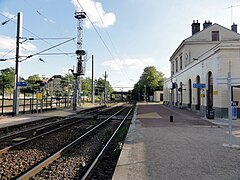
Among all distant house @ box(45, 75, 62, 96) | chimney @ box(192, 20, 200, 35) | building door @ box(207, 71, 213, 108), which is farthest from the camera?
distant house @ box(45, 75, 62, 96)

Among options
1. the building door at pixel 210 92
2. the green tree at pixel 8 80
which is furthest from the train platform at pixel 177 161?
the green tree at pixel 8 80

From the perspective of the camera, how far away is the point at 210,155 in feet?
20.6

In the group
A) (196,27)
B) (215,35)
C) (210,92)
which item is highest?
(196,27)

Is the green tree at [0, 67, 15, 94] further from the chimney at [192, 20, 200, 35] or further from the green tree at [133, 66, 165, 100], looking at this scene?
the green tree at [133, 66, 165, 100]

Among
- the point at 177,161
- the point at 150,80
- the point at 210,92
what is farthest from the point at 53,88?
the point at 177,161

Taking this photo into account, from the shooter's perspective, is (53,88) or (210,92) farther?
(53,88)

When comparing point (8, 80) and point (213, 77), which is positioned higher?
point (8, 80)

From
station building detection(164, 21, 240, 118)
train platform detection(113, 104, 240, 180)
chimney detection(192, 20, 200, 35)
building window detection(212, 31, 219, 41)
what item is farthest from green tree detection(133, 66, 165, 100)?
train platform detection(113, 104, 240, 180)

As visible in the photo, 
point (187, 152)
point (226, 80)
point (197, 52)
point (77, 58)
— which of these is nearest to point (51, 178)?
point (187, 152)

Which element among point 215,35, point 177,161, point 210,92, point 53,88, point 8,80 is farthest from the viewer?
point 8,80

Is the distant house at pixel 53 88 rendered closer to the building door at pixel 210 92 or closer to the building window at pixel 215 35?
the building window at pixel 215 35

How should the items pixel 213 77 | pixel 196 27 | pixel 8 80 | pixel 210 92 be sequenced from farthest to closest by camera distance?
pixel 8 80 → pixel 196 27 → pixel 210 92 → pixel 213 77

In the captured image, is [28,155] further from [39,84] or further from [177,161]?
[39,84]

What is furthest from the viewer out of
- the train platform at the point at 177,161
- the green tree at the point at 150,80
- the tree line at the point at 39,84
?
the green tree at the point at 150,80
